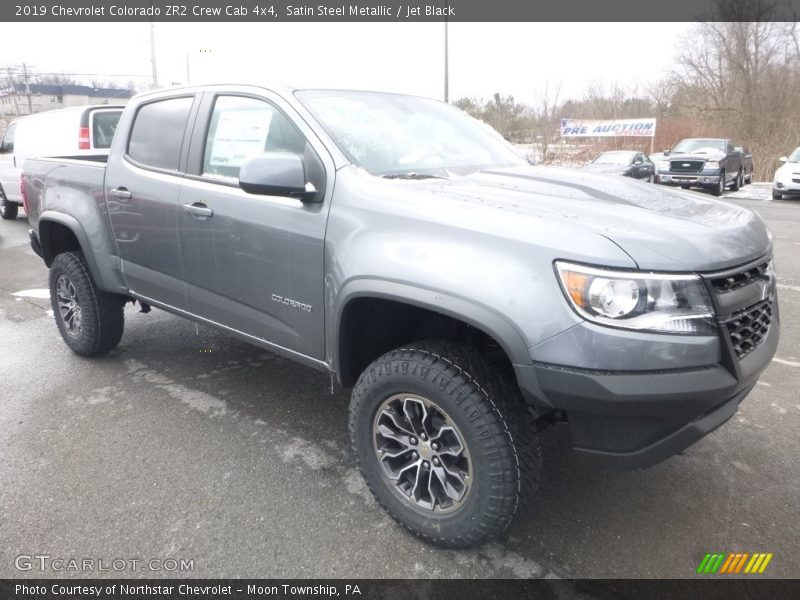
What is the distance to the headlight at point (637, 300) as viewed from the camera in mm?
1868

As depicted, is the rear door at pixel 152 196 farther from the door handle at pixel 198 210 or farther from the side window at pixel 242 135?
the side window at pixel 242 135

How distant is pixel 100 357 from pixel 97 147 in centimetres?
594

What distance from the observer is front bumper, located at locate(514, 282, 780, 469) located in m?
1.85

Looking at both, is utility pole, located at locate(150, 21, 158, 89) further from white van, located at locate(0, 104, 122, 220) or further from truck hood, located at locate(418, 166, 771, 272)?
truck hood, located at locate(418, 166, 771, 272)

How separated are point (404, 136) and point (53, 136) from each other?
29.5 feet

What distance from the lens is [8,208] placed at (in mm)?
11555

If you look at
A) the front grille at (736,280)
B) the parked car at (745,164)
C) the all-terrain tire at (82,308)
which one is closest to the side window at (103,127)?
the all-terrain tire at (82,308)

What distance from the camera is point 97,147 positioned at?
9086 millimetres

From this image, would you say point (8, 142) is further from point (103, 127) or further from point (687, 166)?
point (687, 166)

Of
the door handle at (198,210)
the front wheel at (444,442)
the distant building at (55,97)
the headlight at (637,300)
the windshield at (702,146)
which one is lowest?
the front wheel at (444,442)

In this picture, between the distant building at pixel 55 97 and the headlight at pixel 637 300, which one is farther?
the distant building at pixel 55 97

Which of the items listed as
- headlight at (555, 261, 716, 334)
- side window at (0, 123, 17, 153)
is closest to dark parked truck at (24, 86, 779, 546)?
headlight at (555, 261, 716, 334)

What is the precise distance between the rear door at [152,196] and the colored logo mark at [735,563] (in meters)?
2.86

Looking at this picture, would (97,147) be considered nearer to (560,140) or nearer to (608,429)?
(608,429)
